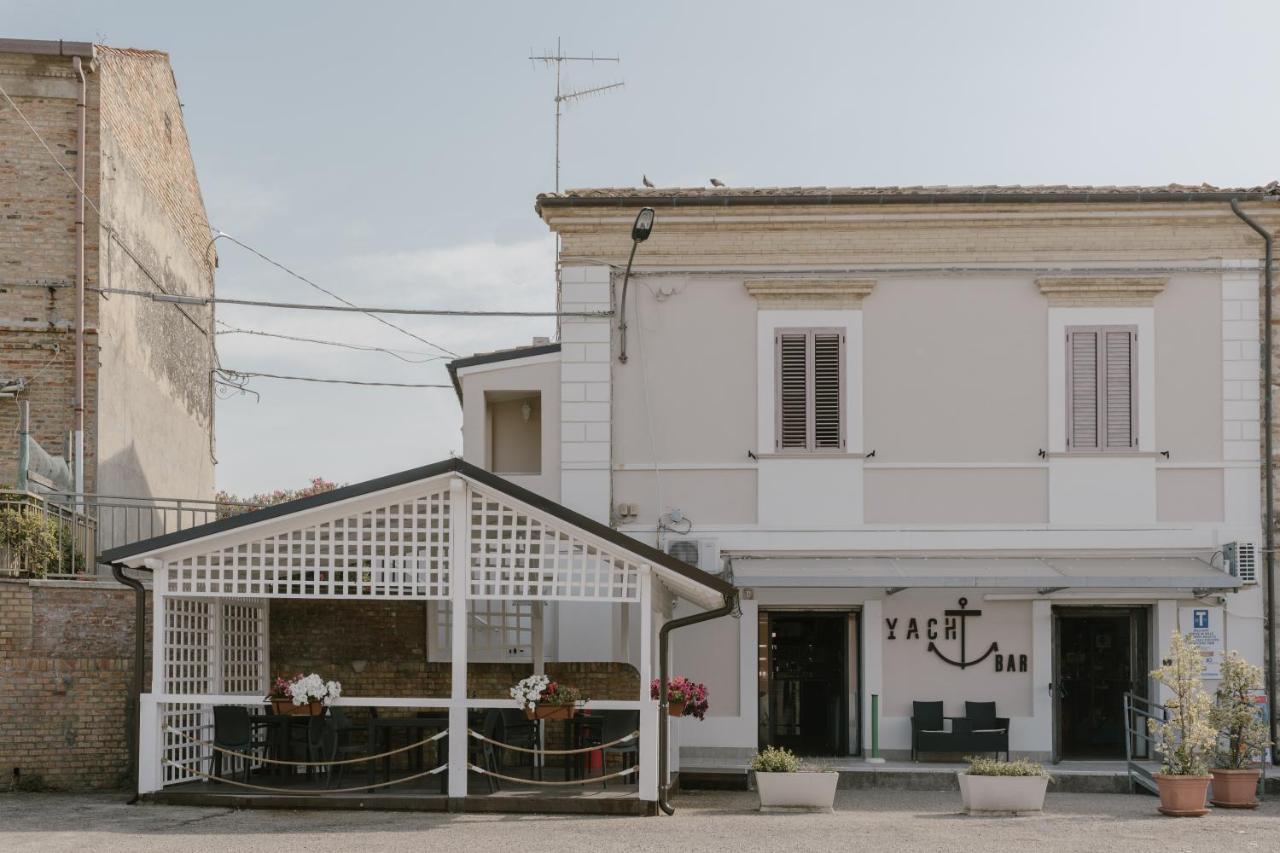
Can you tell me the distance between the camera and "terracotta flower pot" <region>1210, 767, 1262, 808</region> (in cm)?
1467

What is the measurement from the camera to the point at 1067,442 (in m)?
17.1

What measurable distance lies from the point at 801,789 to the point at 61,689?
746 cm

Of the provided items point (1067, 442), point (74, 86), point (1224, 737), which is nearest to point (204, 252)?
point (74, 86)

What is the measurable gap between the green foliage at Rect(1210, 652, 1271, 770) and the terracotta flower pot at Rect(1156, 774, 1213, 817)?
81cm

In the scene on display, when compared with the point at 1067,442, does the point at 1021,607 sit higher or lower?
lower

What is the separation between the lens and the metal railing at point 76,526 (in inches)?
622

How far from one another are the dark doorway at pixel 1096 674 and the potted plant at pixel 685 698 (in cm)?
442

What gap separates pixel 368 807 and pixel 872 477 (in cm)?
664

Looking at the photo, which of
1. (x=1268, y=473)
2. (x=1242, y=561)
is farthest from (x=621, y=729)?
(x=1268, y=473)

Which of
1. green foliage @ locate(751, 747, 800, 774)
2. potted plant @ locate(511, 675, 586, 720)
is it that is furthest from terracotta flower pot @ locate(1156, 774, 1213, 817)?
potted plant @ locate(511, 675, 586, 720)

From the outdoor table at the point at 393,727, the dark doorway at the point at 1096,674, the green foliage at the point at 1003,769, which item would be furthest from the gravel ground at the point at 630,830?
the dark doorway at the point at 1096,674

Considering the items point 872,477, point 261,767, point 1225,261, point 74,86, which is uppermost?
point 74,86

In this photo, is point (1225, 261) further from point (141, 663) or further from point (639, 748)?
point (141, 663)

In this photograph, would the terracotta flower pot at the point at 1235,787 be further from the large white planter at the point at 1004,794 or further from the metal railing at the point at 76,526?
the metal railing at the point at 76,526
